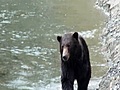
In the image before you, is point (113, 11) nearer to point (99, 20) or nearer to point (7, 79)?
point (99, 20)

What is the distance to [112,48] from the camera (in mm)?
14430

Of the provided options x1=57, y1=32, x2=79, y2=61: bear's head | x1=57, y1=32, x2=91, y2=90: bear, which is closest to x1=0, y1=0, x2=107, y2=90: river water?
x1=57, y1=32, x2=91, y2=90: bear

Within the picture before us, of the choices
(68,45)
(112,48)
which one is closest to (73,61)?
(68,45)

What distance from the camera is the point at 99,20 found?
20.8 m

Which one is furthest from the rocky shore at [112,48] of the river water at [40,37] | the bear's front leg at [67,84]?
the bear's front leg at [67,84]

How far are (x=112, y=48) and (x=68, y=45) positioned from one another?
6.23m

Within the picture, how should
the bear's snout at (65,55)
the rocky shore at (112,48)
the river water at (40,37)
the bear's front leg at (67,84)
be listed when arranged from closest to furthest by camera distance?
1. the bear's snout at (65,55)
2. the bear's front leg at (67,84)
3. the rocky shore at (112,48)
4. the river water at (40,37)

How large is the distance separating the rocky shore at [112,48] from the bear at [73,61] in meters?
0.72

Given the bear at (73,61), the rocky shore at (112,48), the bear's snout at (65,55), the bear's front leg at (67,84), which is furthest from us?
the rocky shore at (112,48)

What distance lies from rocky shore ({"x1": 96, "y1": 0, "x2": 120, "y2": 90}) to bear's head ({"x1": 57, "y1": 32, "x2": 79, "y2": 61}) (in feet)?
4.44

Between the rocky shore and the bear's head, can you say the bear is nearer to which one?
the bear's head

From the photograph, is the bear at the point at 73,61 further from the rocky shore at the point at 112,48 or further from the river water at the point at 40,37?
the river water at the point at 40,37

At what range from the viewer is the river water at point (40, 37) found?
1323 centimetres

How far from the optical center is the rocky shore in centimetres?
995
